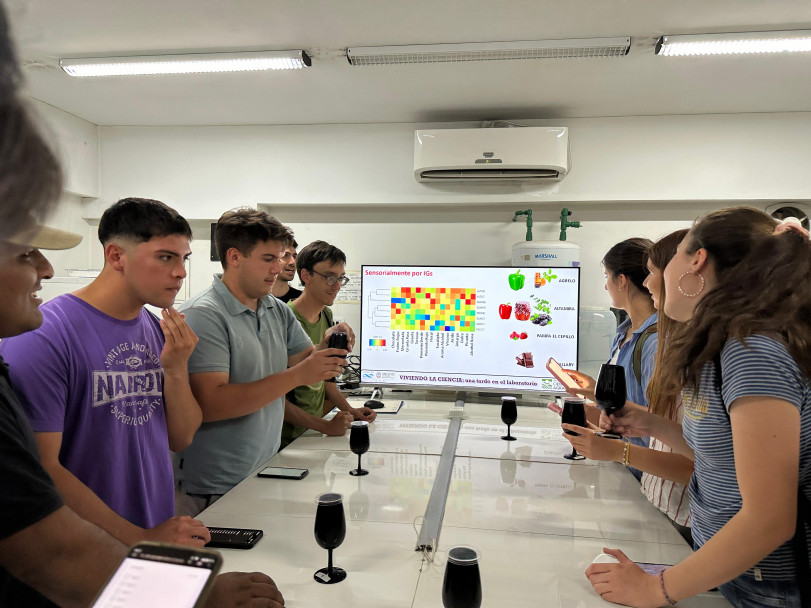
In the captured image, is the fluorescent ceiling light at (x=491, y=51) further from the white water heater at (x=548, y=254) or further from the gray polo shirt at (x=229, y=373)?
the gray polo shirt at (x=229, y=373)

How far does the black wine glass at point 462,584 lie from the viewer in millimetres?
940

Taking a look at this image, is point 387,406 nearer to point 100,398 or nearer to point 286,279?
point 286,279

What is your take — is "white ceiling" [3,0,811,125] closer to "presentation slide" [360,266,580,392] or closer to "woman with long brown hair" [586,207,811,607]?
"presentation slide" [360,266,580,392]

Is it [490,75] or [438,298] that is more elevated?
[490,75]

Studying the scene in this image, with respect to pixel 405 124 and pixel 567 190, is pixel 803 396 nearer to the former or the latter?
pixel 567 190

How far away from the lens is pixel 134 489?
1.42 metres

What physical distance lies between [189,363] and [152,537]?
0.66m

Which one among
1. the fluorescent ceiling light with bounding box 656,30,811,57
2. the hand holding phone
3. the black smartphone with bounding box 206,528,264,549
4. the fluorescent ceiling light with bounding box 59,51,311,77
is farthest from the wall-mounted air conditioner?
the black smartphone with bounding box 206,528,264,549

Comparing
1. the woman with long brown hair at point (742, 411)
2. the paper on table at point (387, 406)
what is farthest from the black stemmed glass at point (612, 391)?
the paper on table at point (387, 406)

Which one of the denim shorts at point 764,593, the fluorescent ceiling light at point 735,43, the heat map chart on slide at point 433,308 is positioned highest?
the fluorescent ceiling light at point 735,43

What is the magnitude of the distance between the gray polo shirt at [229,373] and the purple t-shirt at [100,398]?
9.8 inches

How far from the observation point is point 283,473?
1845 mm

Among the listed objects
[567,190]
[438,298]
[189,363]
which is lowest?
[189,363]

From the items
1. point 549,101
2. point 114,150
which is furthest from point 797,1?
point 114,150
